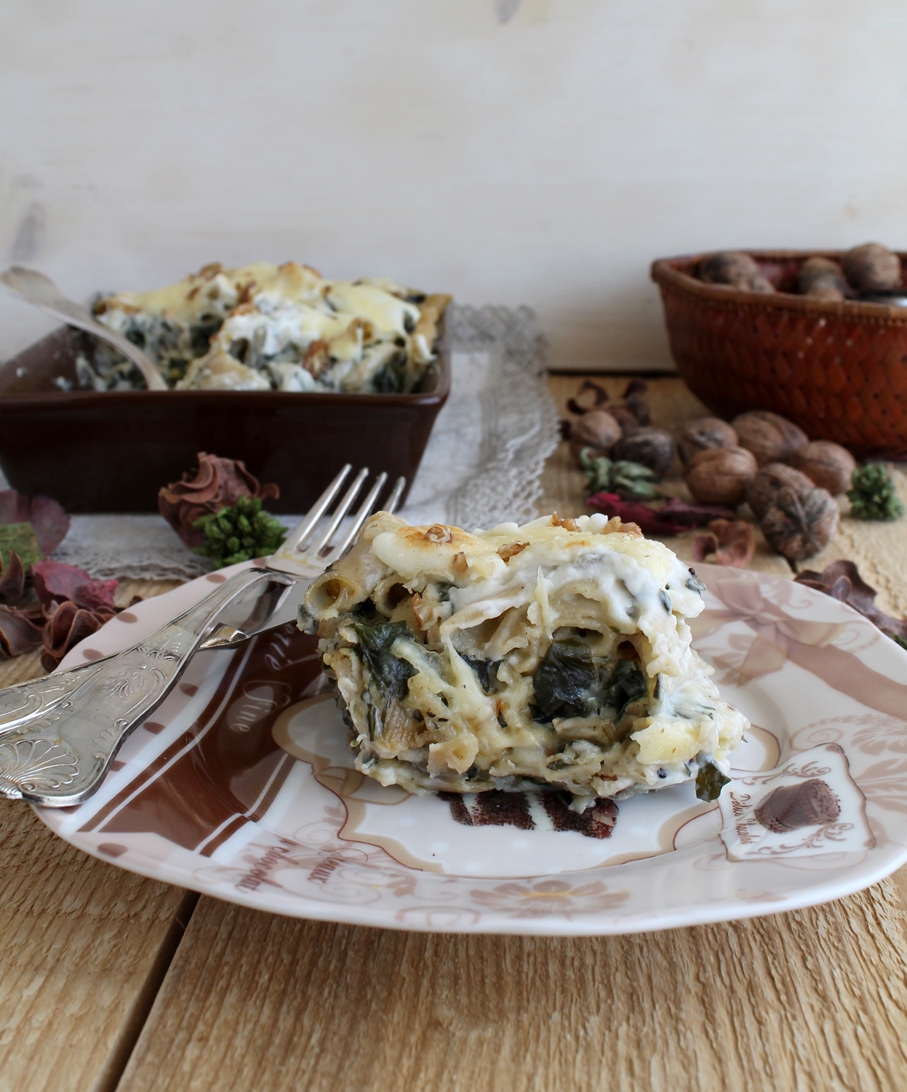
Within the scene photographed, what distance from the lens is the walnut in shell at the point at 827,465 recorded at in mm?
1480

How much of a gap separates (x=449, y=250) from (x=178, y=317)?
29.8 inches

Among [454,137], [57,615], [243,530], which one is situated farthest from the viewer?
[454,137]

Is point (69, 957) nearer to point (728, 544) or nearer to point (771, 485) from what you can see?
point (728, 544)

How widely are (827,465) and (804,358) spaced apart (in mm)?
192

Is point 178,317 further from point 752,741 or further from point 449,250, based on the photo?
point 752,741

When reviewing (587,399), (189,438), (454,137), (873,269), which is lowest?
(587,399)

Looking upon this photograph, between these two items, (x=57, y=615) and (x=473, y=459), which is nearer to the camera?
(x=57, y=615)

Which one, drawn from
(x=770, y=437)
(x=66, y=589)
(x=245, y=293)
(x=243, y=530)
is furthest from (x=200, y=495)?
(x=770, y=437)

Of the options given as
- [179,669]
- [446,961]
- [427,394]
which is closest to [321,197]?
[427,394]

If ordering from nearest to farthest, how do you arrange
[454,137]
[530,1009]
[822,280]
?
[530,1009] → [822,280] → [454,137]

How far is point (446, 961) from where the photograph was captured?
24.7 inches

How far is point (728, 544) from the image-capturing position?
1.32 metres

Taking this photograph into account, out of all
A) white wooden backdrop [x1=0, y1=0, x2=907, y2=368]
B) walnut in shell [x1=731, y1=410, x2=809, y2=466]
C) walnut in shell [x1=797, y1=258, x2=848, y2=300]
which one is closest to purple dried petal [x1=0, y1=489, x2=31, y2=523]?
white wooden backdrop [x1=0, y1=0, x2=907, y2=368]

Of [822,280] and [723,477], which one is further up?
[822,280]
